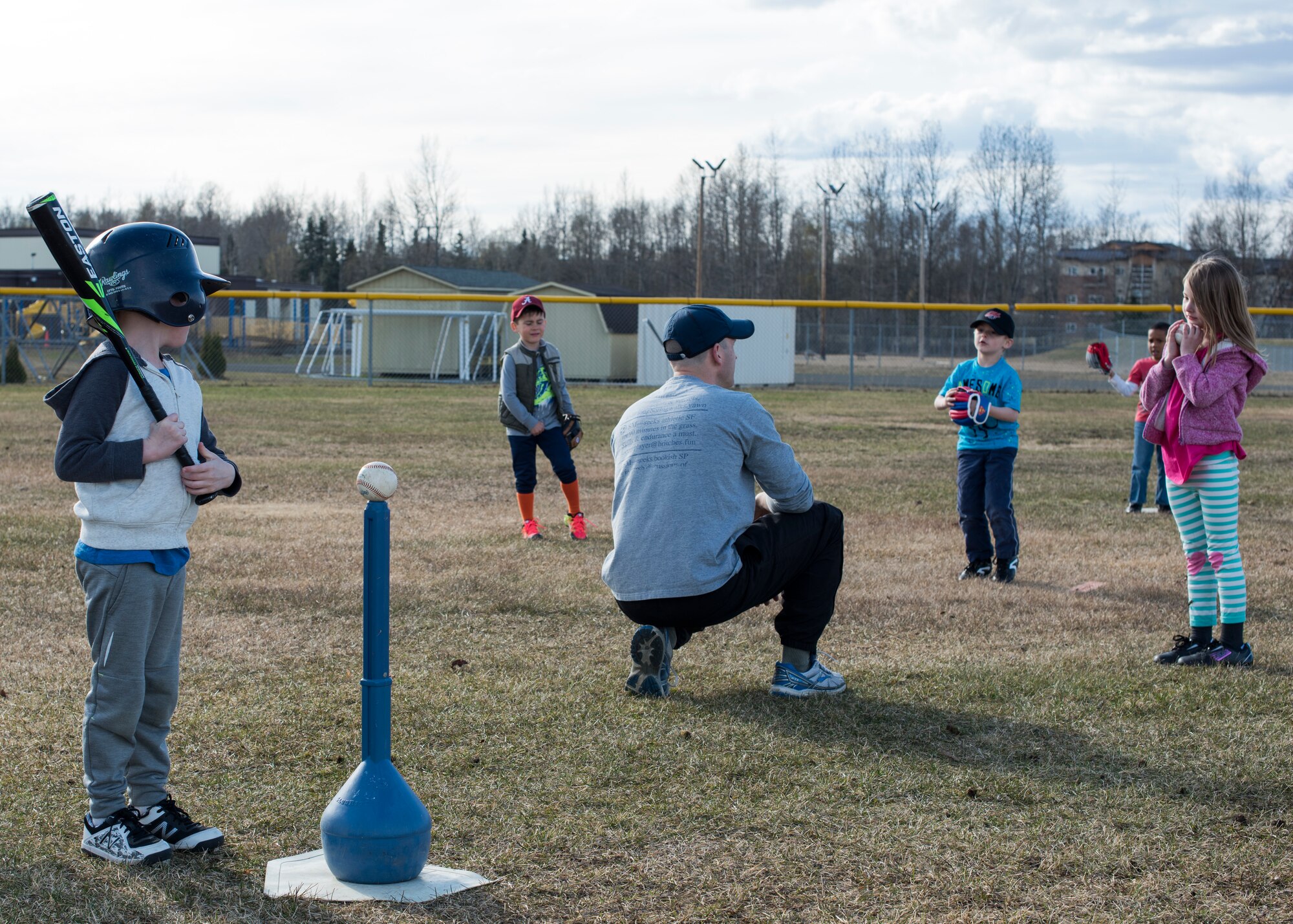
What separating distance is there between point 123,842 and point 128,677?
45 cm

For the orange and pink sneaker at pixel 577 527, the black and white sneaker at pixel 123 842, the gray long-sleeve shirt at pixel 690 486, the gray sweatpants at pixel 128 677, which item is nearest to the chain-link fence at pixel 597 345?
the orange and pink sneaker at pixel 577 527

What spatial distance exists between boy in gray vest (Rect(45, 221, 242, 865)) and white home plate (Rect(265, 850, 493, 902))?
0.96 feet

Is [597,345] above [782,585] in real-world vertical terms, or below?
above

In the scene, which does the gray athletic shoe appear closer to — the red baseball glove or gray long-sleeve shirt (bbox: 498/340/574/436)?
gray long-sleeve shirt (bbox: 498/340/574/436)

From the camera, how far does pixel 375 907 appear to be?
308cm

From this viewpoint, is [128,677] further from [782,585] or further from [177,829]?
[782,585]

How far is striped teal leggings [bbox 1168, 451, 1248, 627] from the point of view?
18.0 ft

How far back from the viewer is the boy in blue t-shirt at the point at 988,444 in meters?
7.36

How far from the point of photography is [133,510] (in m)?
3.26

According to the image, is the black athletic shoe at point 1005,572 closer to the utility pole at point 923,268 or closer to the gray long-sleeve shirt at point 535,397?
the gray long-sleeve shirt at point 535,397

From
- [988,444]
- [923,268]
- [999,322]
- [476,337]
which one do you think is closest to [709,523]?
[988,444]

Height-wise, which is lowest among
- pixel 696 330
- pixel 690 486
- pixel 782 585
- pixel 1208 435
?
pixel 782 585

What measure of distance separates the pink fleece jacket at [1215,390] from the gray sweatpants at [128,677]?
4.22 metres

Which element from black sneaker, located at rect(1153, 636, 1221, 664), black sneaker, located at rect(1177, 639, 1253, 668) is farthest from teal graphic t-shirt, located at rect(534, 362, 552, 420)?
black sneaker, located at rect(1177, 639, 1253, 668)
